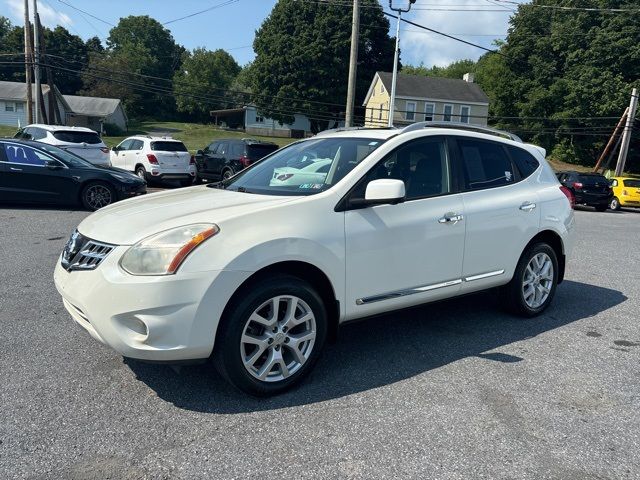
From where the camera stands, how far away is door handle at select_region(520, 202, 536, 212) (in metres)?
4.87

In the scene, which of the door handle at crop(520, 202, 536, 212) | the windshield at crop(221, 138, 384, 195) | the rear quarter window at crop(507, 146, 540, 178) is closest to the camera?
the windshield at crop(221, 138, 384, 195)

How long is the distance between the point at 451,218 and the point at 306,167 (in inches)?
49.1

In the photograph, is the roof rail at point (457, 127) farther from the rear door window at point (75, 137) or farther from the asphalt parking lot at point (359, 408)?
the rear door window at point (75, 137)

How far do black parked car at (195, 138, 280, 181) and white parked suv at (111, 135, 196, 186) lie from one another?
1108 millimetres

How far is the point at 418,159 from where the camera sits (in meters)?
4.24

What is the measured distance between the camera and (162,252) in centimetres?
309

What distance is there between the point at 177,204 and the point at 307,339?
1.35 meters

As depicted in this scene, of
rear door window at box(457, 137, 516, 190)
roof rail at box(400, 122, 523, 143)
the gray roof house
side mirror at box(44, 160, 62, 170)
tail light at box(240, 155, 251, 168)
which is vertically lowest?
tail light at box(240, 155, 251, 168)

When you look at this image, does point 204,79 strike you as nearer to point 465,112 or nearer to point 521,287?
point 465,112

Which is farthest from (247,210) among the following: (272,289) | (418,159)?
(418,159)

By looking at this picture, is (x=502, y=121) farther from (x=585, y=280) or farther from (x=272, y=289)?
(x=272, y=289)

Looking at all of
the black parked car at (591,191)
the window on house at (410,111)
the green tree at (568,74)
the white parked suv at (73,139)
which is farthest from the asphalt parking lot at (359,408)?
the window on house at (410,111)

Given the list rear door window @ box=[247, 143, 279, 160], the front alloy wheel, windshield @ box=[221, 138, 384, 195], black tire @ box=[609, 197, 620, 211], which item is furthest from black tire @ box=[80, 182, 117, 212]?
black tire @ box=[609, 197, 620, 211]

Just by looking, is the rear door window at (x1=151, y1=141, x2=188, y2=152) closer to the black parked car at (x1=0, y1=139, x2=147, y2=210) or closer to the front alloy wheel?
the black parked car at (x1=0, y1=139, x2=147, y2=210)
